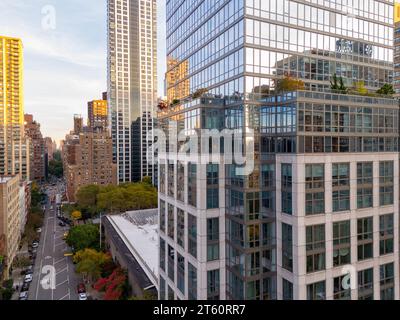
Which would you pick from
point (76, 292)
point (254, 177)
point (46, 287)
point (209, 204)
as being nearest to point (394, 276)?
point (254, 177)

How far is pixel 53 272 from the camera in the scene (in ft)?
165

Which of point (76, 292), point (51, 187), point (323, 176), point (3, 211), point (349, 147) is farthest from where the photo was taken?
point (51, 187)

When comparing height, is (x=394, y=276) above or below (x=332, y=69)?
below

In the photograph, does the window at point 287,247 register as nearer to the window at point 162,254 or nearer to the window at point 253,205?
the window at point 253,205

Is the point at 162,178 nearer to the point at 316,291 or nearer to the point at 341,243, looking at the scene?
the point at 316,291

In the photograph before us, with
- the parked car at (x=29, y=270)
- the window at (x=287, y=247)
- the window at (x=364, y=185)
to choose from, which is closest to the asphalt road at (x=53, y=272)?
the parked car at (x=29, y=270)

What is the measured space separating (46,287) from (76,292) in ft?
16.8

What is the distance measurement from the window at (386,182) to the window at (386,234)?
4.39ft

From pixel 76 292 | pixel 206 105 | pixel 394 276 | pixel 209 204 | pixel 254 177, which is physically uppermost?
pixel 206 105

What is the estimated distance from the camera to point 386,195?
24984 millimetres

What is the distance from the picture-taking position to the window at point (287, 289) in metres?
21.4

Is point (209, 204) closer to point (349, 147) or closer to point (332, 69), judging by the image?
point (349, 147)

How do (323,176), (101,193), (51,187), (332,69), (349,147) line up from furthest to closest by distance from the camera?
(51,187)
(101,193)
(332,69)
(349,147)
(323,176)

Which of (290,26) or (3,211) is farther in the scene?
(3,211)
